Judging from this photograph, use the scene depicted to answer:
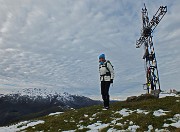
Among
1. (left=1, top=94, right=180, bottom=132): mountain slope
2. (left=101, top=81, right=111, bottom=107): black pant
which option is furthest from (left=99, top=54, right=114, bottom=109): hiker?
(left=1, top=94, right=180, bottom=132): mountain slope

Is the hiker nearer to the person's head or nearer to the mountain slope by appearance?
the person's head

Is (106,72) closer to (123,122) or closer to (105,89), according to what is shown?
(105,89)

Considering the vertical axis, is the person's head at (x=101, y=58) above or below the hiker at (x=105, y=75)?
above

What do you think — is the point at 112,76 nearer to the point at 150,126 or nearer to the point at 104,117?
the point at 104,117

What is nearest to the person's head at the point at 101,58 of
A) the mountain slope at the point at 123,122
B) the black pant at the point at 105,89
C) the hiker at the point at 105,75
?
the hiker at the point at 105,75

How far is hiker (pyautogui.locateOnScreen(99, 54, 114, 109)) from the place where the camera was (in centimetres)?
1881

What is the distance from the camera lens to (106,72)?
746 inches

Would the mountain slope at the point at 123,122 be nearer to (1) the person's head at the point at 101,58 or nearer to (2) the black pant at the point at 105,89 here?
(2) the black pant at the point at 105,89

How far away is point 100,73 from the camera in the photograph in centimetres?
1923

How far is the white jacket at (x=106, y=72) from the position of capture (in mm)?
18731

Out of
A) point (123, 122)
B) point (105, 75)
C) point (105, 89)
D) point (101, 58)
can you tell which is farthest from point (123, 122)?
point (101, 58)

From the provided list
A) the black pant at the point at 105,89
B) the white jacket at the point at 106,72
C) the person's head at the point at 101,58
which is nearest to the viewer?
the white jacket at the point at 106,72

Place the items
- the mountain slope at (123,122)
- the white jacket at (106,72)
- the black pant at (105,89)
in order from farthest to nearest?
the black pant at (105,89) < the white jacket at (106,72) < the mountain slope at (123,122)

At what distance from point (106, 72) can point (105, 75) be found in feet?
0.78
